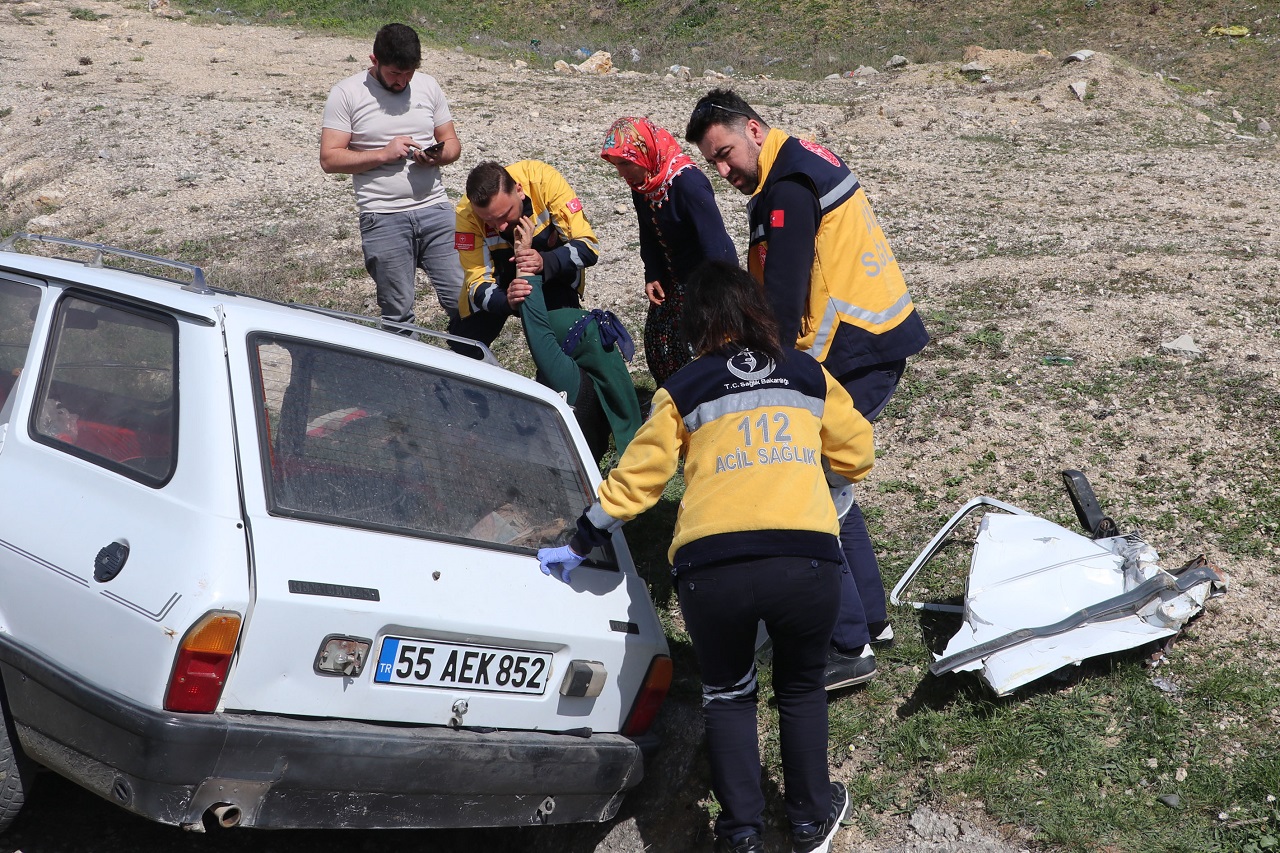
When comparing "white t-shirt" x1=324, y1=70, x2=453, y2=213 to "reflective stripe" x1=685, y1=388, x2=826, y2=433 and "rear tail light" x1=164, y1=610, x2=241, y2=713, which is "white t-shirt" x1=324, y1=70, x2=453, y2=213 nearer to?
"reflective stripe" x1=685, y1=388, x2=826, y2=433

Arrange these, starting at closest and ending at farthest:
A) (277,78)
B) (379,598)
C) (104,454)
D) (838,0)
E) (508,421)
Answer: (379,598)
(104,454)
(508,421)
(277,78)
(838,0)

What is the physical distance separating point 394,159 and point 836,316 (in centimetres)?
313

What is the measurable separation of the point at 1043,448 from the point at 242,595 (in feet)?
13.4

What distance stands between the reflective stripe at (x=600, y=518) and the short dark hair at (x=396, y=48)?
3.46m

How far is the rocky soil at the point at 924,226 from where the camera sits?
4129mm

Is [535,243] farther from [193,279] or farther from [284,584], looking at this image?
[284,584]

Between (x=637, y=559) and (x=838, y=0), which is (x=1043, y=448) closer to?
(x=637, y=559)

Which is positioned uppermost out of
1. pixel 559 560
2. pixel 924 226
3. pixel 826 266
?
pixel 826 266

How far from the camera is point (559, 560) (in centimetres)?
317

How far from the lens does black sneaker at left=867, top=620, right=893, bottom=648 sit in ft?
12.9

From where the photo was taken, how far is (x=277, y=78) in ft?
54.7

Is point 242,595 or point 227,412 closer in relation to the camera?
point 242,595

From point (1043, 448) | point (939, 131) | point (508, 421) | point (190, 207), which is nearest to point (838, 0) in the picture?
point (939, 131)

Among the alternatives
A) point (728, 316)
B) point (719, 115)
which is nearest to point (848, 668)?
point (728, 316)
